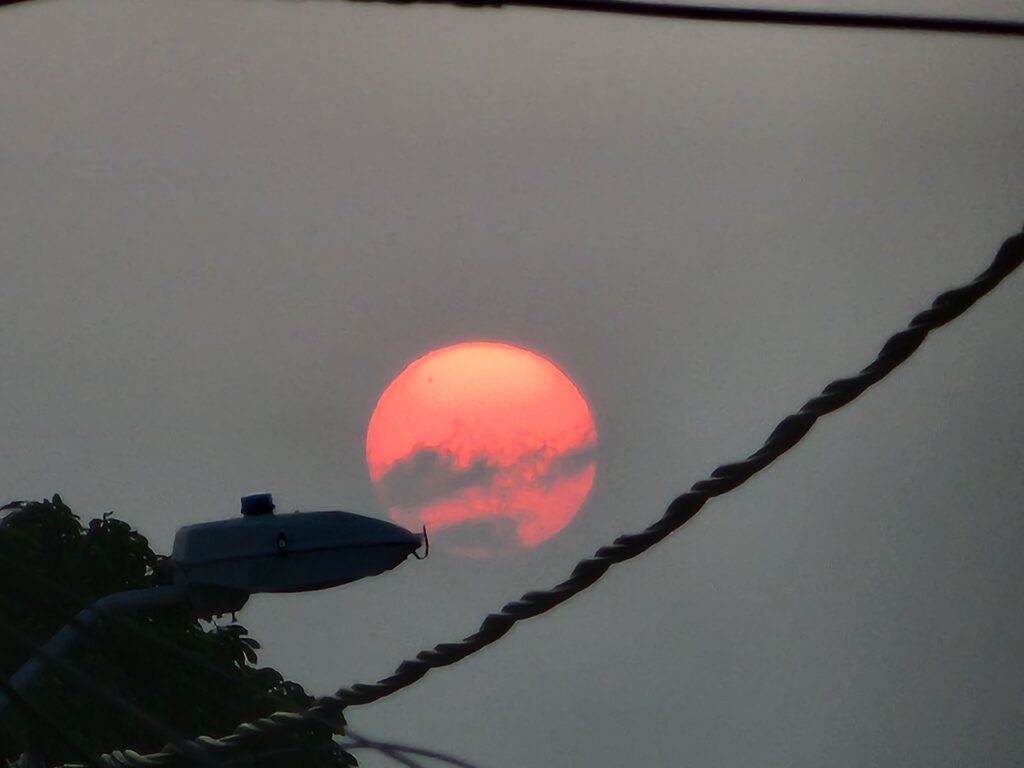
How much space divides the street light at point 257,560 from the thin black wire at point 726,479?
4.48 feet

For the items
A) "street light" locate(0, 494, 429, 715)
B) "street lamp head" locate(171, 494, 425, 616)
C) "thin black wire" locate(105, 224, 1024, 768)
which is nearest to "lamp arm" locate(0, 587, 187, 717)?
"street light" locate(0, 494, 429, 715)

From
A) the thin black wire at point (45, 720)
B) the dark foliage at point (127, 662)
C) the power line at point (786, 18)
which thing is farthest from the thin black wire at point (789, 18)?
the dark foliage at point (127, 662)

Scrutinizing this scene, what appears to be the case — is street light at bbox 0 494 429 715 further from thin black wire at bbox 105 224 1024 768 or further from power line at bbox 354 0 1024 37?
power line at bbox 354 0 1024 37

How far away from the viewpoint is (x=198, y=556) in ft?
23.3

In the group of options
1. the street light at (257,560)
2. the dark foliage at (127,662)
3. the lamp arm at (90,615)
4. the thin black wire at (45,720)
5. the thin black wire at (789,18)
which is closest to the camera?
the thin black wire at (789,18)

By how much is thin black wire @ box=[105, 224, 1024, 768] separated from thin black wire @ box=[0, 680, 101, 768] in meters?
1.23

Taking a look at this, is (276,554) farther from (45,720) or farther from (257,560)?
(45,720)

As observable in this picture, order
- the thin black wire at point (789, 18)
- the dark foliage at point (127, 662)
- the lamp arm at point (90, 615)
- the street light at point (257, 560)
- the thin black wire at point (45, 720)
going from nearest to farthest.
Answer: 1. the thin black wire at point (789, 18)
2. the thin black wire at point (45, 720)
3. the lamp arm at point (90, 615)
4. the street light at point (257, 560)
5. the dark foliage at point (127, 662)

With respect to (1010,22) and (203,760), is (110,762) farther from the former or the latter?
(1010,22)

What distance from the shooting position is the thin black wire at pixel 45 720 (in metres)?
5.66

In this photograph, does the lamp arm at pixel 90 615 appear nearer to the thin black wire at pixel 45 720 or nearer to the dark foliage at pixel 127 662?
the thin black wire at pixel 45 720

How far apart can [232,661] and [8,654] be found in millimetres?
9279

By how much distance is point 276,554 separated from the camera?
7.13 meters

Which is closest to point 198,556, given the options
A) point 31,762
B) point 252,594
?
point 252,594
